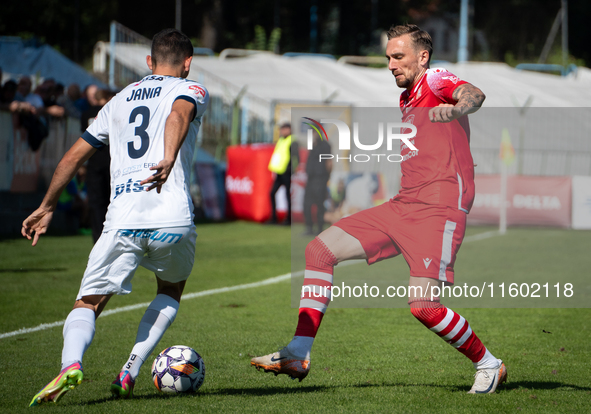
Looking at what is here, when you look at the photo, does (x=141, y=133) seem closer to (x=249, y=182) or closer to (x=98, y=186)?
(x=98, y=186)

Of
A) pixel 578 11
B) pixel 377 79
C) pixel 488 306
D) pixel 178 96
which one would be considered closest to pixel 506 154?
pixel 488 306

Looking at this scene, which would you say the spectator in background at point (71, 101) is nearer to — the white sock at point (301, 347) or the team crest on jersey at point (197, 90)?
the team crest on jersey at point (197, 90)

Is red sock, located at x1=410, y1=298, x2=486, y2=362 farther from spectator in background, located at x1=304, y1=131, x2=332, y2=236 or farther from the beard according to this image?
spectator in background, located at x1=304, y1=131, x2=332, y2=236

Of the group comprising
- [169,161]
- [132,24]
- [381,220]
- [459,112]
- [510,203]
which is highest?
[132,24]

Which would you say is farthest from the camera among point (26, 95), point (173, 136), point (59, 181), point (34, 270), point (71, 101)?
point (71, 101)

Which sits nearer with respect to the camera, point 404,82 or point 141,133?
point 141,133

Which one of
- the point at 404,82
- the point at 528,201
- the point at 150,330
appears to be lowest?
the point at 528,201

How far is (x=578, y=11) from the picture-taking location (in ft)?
168

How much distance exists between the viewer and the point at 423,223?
13.6 feet

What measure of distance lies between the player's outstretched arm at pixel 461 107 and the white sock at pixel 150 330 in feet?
5.78

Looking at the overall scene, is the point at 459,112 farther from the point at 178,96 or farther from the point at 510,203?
the point at 510,203

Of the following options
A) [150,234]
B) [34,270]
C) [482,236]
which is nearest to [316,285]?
[150,234]

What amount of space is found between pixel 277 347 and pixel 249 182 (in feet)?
36.2

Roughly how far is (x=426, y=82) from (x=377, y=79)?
86.9 feet
